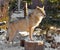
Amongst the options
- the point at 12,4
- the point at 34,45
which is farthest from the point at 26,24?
the point at 12,4

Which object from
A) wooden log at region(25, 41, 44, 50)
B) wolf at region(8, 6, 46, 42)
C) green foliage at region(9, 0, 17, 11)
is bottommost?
green foliage at region(9, 0, 17, 11)

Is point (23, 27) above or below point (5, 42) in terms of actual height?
above

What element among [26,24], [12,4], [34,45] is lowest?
[12,4]

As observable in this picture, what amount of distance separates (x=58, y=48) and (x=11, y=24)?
59.7 inches

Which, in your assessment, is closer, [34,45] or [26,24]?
[34,45]

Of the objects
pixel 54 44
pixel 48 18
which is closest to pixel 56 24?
pixel 48 18

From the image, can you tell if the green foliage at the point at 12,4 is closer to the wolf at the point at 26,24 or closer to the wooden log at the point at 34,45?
the wolf at the point at 26,24

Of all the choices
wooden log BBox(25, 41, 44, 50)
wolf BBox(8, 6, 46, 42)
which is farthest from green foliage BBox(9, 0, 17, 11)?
wooden log BBox(25, 41, 44, 50)

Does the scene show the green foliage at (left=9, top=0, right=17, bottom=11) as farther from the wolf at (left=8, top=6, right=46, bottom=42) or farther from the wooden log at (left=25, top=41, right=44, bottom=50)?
the wooden log at (left=25, top=41, right=44, bottom=50)

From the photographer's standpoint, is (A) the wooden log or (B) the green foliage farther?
(B) the green foliage

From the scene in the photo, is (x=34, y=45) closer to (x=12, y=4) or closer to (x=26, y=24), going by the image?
(x=26, y=24)

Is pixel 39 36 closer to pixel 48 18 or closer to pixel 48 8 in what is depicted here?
pixel 48 18

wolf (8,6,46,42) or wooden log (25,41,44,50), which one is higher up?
wolf (8,6,46,42)

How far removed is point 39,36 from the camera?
8.67 metres
